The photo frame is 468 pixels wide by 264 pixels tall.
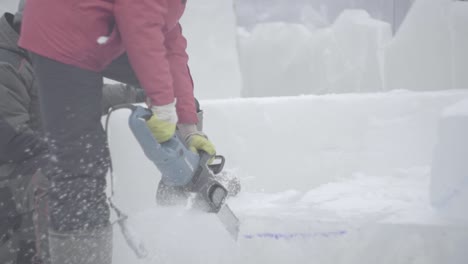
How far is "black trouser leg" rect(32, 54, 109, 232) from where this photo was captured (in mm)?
866

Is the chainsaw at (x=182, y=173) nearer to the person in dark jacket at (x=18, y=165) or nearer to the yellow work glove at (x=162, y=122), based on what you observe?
the yellow work glove at (x=162, y=122)

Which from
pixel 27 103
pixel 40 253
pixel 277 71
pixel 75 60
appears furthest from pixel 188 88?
pixel 277 71

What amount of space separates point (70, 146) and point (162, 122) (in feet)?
0.71

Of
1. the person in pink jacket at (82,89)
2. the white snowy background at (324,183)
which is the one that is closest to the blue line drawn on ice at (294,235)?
the white snowy background at (324,183)

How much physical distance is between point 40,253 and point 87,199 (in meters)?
0.41

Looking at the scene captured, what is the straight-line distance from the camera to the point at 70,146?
2.85 feet

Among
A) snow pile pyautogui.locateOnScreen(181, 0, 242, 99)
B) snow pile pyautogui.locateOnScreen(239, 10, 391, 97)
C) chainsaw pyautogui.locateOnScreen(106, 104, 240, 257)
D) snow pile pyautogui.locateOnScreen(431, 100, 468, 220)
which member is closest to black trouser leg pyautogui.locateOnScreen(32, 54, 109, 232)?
chainsaw pyautogui.locateOnScreen(106, 104, 240, 257)

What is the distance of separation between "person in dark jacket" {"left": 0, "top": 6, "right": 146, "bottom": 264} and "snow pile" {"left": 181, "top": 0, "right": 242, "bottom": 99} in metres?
3.22

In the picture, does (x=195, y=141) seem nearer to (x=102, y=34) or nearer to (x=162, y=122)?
(x=162, y=122)

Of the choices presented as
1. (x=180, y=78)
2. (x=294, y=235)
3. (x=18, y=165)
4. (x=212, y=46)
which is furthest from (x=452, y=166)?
(x=212, y=46)

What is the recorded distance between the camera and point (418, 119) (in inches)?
59.9

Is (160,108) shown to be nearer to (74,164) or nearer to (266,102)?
(74,164)

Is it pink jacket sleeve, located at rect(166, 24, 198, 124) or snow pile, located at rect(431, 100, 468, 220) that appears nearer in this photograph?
snow pile, located at rect(431, 100, 468, 220)

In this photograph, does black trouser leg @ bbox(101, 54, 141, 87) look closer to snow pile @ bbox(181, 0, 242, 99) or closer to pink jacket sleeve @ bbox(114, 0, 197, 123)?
pink jacket sleeve @ bbox(114, 0, 197, 123)
